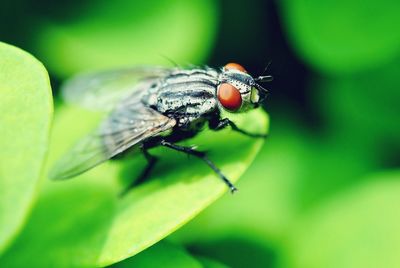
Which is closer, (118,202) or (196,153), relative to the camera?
(118,202)

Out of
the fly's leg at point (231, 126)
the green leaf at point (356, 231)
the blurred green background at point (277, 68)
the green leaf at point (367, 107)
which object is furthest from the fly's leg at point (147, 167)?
the green leaf at point (367, 107)

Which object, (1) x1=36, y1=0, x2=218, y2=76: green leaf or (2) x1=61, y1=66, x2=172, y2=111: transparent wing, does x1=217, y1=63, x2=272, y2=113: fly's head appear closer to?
(2) x1=61, y1=66, x2=172, y2=111: transparent wing

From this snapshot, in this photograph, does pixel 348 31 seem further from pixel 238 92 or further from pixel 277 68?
pixel 238 92

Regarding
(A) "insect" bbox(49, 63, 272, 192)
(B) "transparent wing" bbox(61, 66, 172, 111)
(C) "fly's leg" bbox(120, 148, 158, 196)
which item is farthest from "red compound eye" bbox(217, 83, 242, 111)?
(B) "transparent wing" bbox(61, 66, 172, 111)

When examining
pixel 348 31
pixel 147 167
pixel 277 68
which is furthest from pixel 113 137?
pixel 348 31

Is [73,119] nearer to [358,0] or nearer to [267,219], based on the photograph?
[267,219]

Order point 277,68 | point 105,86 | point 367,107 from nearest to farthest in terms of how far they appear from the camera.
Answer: point 105,86 → point 367,107 → point 277,68

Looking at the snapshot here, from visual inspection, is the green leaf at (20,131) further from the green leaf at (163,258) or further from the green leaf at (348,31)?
the green leaf at (348,31)
